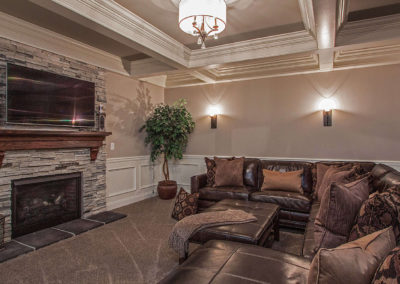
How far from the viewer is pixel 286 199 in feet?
11.3

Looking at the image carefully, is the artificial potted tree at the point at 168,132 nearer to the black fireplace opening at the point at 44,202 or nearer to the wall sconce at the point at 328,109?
the black fireplace opening at the point at 44,202

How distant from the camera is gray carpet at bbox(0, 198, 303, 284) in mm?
2291

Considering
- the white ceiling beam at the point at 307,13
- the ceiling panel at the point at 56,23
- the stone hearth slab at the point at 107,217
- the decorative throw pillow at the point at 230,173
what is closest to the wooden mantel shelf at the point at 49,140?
the stone hearth slab at the point at 107,217

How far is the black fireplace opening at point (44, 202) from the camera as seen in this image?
10.2 feet

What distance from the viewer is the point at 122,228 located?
3475 mm

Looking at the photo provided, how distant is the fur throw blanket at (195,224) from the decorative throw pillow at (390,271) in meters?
1.61

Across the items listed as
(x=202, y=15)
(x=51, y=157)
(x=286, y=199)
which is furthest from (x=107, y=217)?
(x=202, y=15)

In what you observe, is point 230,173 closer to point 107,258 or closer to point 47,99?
point 107,258

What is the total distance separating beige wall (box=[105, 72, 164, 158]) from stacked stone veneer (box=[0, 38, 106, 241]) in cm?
26

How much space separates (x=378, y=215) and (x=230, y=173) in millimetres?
2838

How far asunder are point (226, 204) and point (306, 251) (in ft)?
4.71

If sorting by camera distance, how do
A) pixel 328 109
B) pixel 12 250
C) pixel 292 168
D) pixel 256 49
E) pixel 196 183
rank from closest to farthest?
pixel 12 250
pixel 256 49
pixel 292 168
pixel 196 183
pixel 328 109

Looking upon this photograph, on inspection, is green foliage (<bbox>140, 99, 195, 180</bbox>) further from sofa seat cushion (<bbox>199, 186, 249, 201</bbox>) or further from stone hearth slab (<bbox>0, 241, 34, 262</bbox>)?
stone hearth slab (<bbox>0, 241, 34, 262</bbox>)

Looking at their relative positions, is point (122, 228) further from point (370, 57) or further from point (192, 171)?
point (370, 57)
